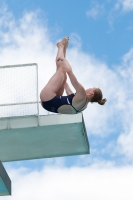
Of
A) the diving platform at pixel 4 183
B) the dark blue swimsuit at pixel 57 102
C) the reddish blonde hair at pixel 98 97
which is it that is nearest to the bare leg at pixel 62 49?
the dark blue swimsuit at pixel 57 102

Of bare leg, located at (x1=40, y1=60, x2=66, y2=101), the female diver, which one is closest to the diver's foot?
the female diver

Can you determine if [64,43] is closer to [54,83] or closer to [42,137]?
[54,83]

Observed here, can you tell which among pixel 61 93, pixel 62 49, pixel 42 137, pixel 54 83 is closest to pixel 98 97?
pixel 61 93

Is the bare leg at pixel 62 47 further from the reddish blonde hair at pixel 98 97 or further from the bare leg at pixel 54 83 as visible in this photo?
the reddish blonde hair at pixel 98 97

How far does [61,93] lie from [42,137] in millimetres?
5986

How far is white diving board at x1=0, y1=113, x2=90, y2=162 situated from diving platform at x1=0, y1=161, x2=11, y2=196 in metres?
0.89

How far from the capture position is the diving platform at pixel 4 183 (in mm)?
13402

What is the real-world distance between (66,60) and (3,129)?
5.84m

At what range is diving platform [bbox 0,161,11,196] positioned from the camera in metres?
13.4

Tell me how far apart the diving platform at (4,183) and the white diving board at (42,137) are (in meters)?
0.89

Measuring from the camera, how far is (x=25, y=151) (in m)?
15.2

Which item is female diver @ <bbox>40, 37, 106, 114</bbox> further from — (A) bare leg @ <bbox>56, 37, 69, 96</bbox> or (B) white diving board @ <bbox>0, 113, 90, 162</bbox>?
(B) white diving board @ <bbox>0, 113, 90, 162</bbox>

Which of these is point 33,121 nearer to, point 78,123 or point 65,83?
point 78,123

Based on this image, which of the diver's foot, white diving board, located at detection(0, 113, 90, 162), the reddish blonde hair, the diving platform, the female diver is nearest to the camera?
the female diver
